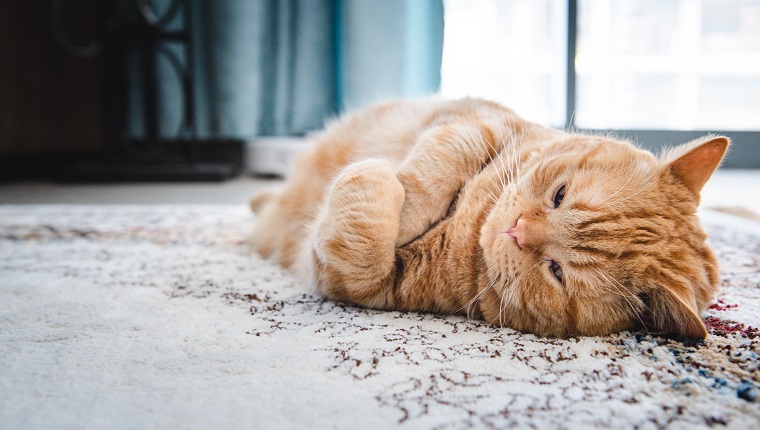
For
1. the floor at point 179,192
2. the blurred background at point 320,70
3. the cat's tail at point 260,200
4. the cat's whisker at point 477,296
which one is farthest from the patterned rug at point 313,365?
the blurred background at point 320,70

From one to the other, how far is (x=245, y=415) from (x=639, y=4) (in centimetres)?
370

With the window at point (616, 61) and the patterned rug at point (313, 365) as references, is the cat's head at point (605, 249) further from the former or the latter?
the window at point (616, 61)

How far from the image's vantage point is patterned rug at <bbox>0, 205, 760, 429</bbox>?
0.66 metres

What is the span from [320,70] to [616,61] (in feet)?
6.23

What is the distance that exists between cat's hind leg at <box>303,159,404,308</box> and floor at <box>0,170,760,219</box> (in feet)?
4.57

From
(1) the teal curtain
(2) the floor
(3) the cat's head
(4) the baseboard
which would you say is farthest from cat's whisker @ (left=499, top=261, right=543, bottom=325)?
(1) the teal curtain

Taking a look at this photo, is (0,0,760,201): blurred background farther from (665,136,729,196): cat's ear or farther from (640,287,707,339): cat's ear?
(640,287,707,339): cat's ear

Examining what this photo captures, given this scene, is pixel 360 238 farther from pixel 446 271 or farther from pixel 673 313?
pixel 673 313

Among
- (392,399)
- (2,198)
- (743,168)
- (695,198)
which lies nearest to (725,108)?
(743,168)

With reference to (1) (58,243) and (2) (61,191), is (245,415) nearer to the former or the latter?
(1) (58,243)

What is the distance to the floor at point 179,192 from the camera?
99.6 inches

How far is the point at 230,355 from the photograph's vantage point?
82 centimetres

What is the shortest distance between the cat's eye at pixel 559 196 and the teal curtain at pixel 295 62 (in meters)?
2.52

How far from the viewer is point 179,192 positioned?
2879mm
